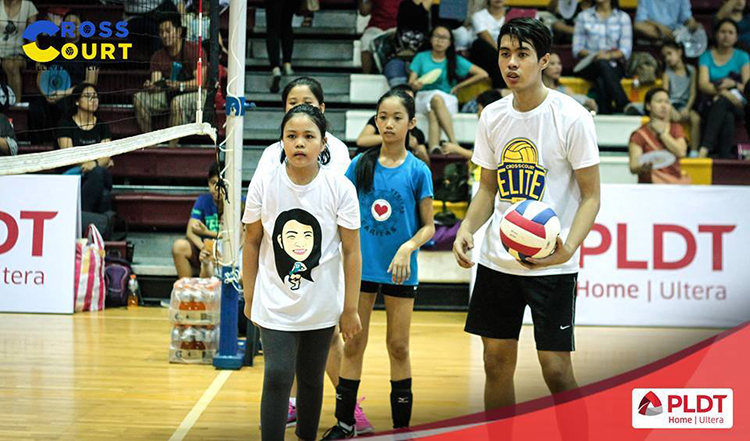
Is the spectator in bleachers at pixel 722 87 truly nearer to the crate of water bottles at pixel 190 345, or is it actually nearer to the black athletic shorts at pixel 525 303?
the crate of water bottles at pixel 190 345

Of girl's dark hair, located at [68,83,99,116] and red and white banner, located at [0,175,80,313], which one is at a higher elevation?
girl's dark hair, located at [68,83,99,116]

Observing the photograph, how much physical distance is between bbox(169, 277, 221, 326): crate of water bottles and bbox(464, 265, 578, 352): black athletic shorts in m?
3.06

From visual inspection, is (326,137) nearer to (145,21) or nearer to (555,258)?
A: (555,258)

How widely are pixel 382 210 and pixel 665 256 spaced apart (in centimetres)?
416

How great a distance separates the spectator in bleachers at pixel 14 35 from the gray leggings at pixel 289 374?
19.3ft

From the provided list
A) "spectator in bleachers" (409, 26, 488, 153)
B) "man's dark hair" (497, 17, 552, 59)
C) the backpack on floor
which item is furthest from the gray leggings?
"spectator in bleachers" (409, 26, 488, 153)

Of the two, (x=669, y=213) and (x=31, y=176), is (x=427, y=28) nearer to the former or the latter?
(x=669, y=213)

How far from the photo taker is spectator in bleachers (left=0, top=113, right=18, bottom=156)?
5.73 metres

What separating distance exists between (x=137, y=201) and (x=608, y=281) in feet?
15.8

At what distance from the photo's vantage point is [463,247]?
356 cm

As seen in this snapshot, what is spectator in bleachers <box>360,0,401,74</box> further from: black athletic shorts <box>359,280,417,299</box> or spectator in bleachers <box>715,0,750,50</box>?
black athletic shorts <box>359,280,417,299</box>

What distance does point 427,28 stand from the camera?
34.0ft

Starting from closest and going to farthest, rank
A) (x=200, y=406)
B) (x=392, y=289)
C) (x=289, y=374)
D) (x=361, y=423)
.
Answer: (x=289, y=374)
(x=392, y=289)
(x=361, y=423)
(x=200, y=406)

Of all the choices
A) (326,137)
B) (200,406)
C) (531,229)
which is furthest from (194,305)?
(531,229)
